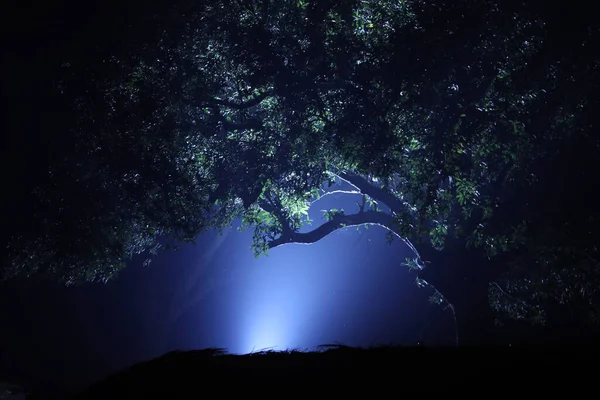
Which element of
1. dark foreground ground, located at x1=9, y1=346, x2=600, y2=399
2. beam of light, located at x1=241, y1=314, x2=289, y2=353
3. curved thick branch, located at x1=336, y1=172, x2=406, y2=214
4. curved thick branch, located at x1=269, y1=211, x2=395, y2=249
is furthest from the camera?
beam of light, located at x1=241, y1=314, x2=289, y2=353

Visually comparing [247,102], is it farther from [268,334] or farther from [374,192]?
[268,334]

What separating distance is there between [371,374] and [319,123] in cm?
1118

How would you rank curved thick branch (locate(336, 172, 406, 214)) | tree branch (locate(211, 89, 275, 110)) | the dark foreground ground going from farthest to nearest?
curved thick branch (locate(336, 172, 406, 214)) → tree branch (locate(211, 89, 275, 110)) → the dark foreground ground

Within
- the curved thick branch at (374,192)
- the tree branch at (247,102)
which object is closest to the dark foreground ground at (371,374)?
the tree branch at (247,102)

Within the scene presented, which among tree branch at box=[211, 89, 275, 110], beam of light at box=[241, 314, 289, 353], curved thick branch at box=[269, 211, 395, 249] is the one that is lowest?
beam of light at box=[241, 314, 289, 353]

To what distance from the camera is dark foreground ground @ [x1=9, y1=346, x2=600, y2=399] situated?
2.15 metres

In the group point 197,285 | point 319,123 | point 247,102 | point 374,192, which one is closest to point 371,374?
point 319,123

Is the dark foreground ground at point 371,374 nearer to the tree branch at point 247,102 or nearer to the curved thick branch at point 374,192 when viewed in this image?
the tree branch at point 247,102

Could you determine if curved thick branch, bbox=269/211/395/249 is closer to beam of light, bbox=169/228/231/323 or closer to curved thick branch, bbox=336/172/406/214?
curved thick branch, bbox=336/172/406/214

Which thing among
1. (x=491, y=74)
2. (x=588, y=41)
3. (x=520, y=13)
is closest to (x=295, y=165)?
(x=491, y=74)

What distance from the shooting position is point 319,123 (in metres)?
13.2

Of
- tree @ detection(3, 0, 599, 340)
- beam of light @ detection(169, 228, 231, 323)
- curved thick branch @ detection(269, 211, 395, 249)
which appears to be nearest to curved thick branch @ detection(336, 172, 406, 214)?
tree @ detection(3, 0, 599, 340)

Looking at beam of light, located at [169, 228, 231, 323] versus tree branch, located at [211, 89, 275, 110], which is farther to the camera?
beam of light, located at [169, 228, 231, 323]

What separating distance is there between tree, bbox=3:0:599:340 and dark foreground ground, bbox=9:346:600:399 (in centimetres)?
823
